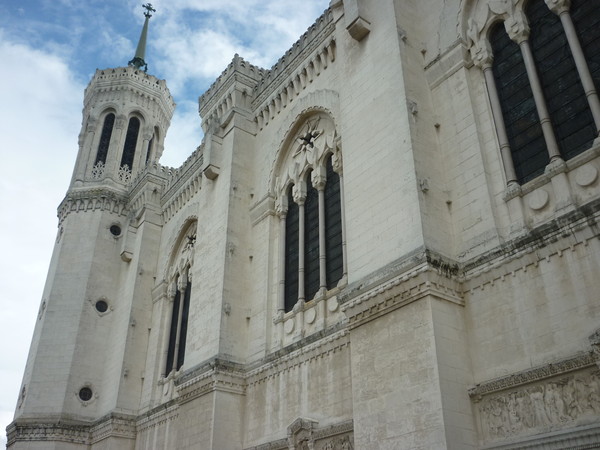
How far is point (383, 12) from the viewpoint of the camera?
1521cm

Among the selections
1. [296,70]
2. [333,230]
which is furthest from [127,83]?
[333,230]

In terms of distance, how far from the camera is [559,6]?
38.3ft

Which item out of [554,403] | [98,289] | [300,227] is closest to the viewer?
[554,403]

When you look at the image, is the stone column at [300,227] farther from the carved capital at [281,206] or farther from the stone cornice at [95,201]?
the stone cornice at [95,201]

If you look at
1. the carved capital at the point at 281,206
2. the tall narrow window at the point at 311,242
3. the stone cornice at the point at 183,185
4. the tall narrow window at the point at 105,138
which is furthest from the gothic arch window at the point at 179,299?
the tall narrow window at the point at 105,138

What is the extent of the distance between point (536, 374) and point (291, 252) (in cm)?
938

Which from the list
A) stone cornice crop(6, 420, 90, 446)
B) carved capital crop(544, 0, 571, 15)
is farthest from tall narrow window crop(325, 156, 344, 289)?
stone cornice crop(6, 420, 90, 446)

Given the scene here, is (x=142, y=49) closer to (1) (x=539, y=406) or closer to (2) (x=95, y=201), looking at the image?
(2) (x=95, y=201)

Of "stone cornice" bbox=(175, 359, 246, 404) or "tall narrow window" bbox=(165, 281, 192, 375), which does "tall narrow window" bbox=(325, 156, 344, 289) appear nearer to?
"stone cornice" bbox=(175, 359, 246, 404)

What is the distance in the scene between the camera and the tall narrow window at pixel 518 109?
11.5 metres

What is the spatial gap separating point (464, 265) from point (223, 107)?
13855 millimetres

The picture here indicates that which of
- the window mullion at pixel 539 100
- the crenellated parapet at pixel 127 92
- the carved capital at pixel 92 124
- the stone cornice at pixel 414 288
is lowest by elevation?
the stone cornice at pixel 414 288

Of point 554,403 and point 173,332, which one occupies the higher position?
point 173,332

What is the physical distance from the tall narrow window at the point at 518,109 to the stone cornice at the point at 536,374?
12.0ft
